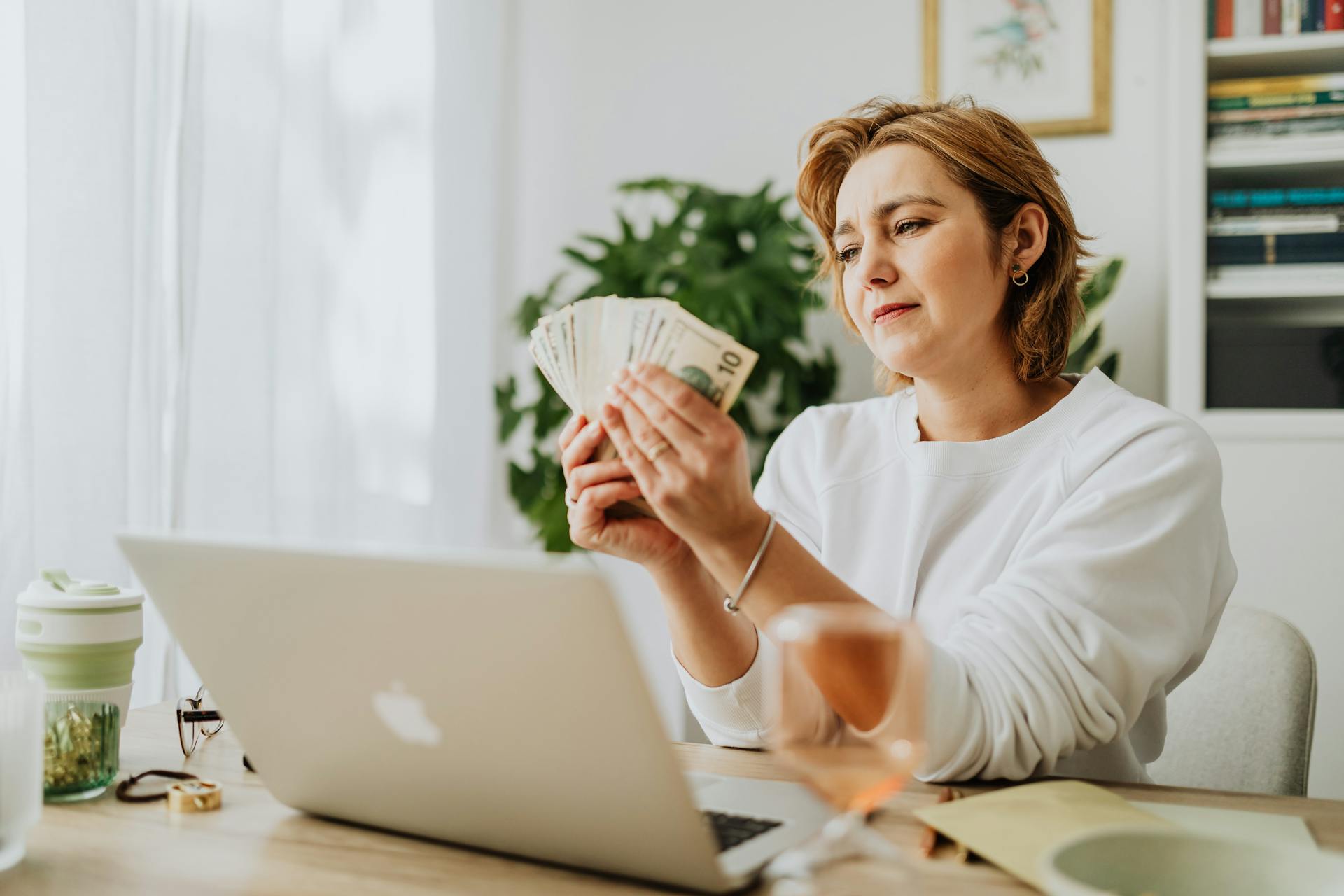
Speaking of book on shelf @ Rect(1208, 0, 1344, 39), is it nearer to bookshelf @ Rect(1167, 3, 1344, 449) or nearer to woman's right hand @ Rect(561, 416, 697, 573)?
bookshelf @ Rect(1167, 3, 1344, 449)

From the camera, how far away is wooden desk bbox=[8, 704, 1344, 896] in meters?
0.71

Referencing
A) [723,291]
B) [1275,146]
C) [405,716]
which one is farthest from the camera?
[723,291]

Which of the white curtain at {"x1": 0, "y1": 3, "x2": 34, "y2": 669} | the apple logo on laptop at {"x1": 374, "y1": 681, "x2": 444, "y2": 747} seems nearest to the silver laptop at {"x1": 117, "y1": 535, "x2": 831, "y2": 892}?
the apple logo on laptop at {"x1": 374, "y1": 681, "x2": 444, "y2": 747}

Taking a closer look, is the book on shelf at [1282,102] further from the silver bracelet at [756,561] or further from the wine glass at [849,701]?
the wine glass at [849,701]

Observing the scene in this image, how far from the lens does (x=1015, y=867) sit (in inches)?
28.3

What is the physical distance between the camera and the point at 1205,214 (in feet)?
7.65

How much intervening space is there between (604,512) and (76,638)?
0.48m

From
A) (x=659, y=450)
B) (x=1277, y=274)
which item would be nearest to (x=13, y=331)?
(x=659, y=450)

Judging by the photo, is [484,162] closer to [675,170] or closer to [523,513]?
[675,170]

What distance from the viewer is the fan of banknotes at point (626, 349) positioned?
896 millimetres

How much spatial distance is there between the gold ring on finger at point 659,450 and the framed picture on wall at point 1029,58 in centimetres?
214

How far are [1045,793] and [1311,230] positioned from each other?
184 cm

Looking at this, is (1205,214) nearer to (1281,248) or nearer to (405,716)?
(1281,248)

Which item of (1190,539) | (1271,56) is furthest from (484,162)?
(1190,539)
